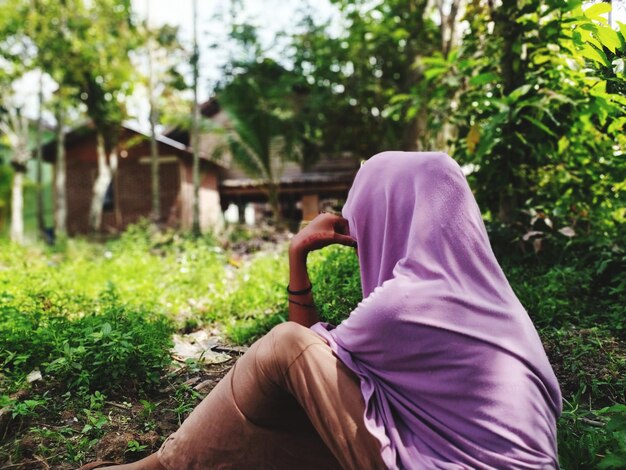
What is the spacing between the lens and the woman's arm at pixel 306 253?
193 centimetres

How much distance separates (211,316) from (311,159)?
12.8m

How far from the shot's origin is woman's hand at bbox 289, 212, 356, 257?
192 cm

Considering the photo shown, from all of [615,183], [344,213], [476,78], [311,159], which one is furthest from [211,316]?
[311,159]

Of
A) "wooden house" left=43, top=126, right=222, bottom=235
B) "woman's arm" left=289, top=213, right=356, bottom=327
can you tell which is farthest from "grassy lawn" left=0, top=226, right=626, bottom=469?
"wooden house" left=43, top=126, right=222, bottom=235

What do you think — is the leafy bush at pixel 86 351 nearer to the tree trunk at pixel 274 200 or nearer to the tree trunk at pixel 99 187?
the tree trunk at pixel 274 200

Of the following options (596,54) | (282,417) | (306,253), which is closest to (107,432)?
(282,417)

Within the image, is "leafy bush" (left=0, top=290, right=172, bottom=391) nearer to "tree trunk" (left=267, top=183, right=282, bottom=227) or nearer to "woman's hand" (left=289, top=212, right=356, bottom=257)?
"woman's hand" (left=289, top=212, right=356, bottom=257)

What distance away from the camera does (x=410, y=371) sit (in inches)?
54.4

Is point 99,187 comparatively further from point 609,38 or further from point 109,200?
point 609,38

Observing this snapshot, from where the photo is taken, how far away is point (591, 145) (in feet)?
12.5

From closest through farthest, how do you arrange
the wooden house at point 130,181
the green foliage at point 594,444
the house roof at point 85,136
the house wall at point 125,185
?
the green foliage at point 594,444, the house roof at point 85,136, the wooden house at point 130,181, the house wall at point 125,185

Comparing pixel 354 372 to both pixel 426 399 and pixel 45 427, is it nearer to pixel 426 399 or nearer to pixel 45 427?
pixel 426 399

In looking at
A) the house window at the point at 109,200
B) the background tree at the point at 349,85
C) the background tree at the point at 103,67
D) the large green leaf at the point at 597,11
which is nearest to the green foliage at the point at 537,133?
the large green leaf at the point at 597,11

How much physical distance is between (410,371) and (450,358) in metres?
0.12
